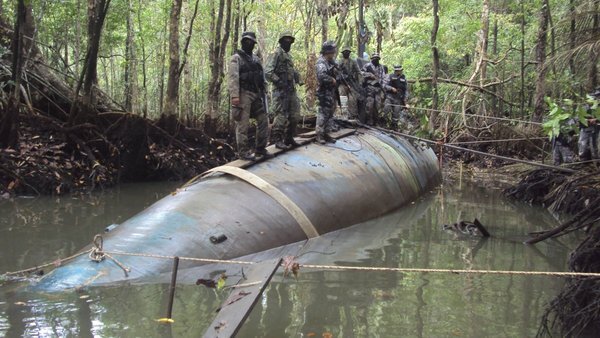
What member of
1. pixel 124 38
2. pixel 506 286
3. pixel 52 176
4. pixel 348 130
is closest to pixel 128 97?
pixel 124 38

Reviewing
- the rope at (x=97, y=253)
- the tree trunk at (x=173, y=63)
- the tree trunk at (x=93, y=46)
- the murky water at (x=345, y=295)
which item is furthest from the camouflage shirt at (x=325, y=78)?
the rope at (x=97, y=253)

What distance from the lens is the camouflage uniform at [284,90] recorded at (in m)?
8.27

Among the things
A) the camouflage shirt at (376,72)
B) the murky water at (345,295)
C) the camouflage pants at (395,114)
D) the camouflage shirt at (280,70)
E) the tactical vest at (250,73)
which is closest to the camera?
the murky water at (345,295)

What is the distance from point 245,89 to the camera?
7.77 meters

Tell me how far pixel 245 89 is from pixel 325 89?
2.19 metres

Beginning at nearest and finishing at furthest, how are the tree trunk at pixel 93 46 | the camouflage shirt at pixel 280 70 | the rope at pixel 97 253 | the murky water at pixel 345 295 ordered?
1. the murky water at pixel 345 295
2. the rope at pixel 97 253
3. the camouflage shirt at pixel 280 70
4. the tree trunk at pixel 93 46

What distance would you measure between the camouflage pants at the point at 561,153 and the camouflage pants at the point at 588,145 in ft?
3.84

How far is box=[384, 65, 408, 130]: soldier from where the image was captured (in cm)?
1398

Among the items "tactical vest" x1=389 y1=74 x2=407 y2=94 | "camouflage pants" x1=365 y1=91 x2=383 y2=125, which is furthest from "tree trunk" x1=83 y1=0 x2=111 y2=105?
"tactical vest" x1=389 y1=74 x2=407 y2=94

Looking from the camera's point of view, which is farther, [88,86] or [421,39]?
[421,39]

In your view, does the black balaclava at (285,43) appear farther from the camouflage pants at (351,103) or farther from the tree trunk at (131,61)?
the tree trunk at (131,61)

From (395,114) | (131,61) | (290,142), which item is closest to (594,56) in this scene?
(290,142)

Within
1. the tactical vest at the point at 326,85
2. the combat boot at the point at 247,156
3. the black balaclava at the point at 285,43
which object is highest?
the black balaclava at the point at 285,43

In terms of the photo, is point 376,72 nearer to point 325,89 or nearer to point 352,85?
point 352,85
